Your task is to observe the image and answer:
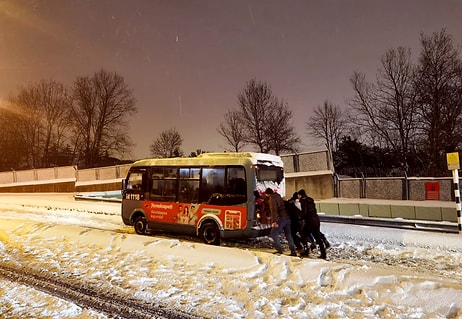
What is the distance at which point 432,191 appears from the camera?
Result: 18.9m

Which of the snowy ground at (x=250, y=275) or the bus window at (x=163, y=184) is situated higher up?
the bus window at (x=163, y=184)

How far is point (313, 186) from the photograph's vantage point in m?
22.4

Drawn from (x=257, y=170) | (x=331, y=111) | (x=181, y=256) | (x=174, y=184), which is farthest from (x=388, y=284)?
(x=331, y=111)

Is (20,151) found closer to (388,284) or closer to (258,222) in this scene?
(258,222)

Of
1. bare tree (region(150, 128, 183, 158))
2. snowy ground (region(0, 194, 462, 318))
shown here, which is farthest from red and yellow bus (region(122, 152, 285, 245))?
bare tree (region(150, 128, 183, 158))

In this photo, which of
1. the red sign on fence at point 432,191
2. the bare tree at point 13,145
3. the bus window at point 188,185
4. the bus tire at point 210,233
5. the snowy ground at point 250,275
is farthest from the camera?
the bare tree at point 13,145

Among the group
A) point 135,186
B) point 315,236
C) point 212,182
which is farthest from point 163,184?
point 315,236

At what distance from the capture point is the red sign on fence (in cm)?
1880

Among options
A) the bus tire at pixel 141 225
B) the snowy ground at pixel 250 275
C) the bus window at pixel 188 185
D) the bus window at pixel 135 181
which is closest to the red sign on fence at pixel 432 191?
Result: the snowy ground at pixel 250 275

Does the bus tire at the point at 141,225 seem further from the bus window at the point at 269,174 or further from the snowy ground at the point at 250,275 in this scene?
the bus window at the point at 269,174

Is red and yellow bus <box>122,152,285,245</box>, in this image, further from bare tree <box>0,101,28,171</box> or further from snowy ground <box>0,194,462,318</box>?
bare tree <box>0,101,28,171</box>

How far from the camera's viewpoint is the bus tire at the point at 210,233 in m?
11.3

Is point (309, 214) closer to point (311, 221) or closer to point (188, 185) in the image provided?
point (311, 221)

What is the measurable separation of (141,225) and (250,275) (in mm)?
7300
